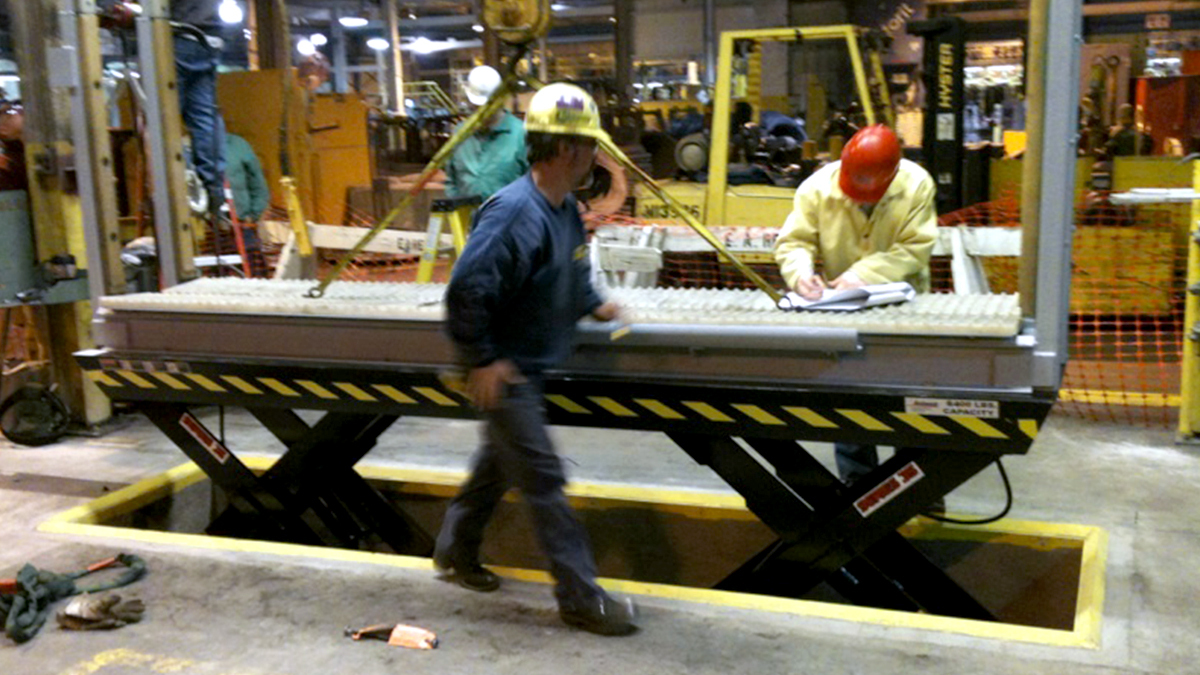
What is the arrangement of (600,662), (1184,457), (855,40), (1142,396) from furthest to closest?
(855,40)
(1142,396)
(1184,457)
(600,662)

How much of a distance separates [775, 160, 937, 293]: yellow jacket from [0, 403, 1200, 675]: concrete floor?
49.6 inches

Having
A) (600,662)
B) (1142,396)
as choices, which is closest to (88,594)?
(600,662)

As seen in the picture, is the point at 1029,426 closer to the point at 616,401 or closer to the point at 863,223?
the point at 863,223

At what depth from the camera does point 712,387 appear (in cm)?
365

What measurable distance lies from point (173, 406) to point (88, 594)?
3.69ft

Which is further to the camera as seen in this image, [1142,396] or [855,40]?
[855,40]

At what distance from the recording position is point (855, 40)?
8.30 m

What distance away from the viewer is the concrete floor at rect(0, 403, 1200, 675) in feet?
10.6

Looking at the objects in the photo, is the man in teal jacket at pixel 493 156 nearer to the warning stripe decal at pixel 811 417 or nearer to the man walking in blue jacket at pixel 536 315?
the man walking in blue jacket at pixel 536 315

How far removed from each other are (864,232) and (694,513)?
59.9 inches

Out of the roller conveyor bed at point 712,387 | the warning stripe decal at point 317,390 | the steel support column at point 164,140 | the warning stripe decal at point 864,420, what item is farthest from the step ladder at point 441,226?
the warning stripe decal at point 864,420

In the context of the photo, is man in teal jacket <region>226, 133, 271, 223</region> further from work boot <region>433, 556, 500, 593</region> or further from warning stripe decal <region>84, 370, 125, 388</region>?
work boot <region>433, 556, 500, 593</region>

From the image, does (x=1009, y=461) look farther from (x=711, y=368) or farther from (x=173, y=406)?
(x=173, y=406)

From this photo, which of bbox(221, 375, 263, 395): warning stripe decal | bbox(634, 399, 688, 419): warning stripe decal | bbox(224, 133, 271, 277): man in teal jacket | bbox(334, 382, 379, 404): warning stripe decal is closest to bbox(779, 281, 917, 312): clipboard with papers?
bbox(634, 399, 688, 419): warning stripe decal
